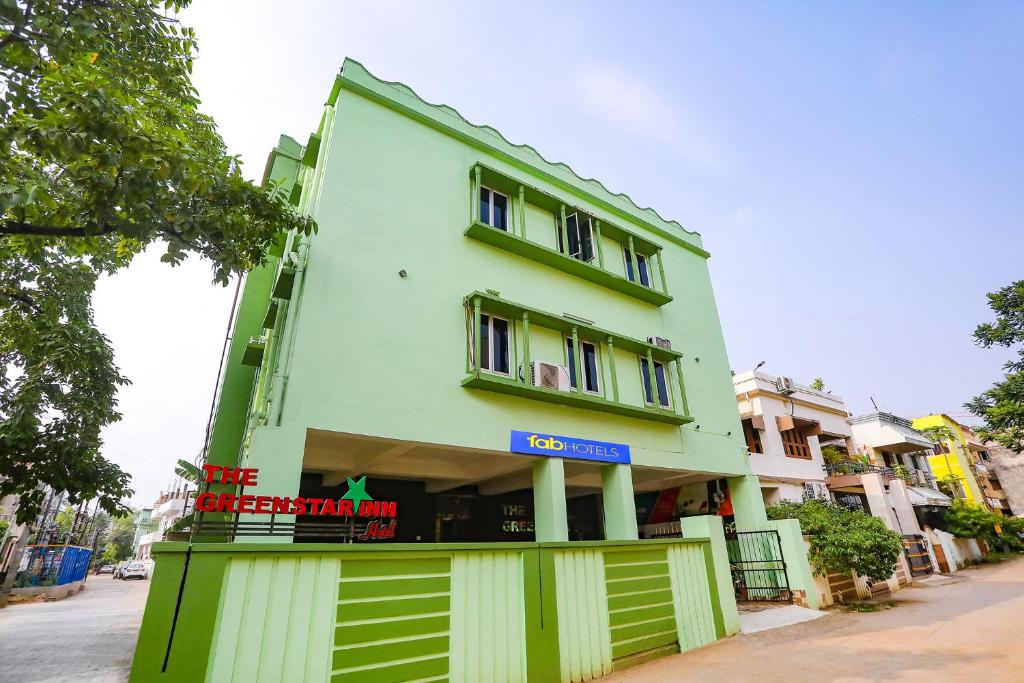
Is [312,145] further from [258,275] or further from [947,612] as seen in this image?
[947,612]

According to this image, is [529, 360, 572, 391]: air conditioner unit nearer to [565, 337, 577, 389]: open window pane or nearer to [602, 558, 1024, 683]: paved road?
[565, 337, 577, 389]: open window pane

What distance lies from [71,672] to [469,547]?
759cm

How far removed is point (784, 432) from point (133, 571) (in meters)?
49.9

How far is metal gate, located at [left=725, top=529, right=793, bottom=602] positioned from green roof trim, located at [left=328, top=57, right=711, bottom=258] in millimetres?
9491

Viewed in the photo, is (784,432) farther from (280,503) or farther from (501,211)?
(280,503)

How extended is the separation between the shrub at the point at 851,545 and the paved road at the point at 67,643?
585 inches

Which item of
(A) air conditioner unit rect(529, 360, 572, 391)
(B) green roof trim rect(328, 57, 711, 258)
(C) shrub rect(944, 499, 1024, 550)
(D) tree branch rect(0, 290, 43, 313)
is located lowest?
(C) shrub rect(944, 499, 1024, 550)

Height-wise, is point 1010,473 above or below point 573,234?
below

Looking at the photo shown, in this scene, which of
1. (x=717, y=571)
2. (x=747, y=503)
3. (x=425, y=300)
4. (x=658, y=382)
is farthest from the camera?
(x=747, y=503)

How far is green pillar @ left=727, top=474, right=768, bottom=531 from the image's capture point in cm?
1368

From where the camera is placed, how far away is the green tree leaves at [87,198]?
6.04 metres

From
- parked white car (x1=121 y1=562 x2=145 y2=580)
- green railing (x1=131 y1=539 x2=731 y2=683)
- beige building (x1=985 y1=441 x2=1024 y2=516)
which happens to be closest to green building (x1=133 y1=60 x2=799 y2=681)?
green railing (x1=131 y1=539 x2=731 y2=683)

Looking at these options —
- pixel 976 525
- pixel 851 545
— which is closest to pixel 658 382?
pixel 851 545

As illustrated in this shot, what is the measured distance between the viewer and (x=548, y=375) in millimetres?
10977
